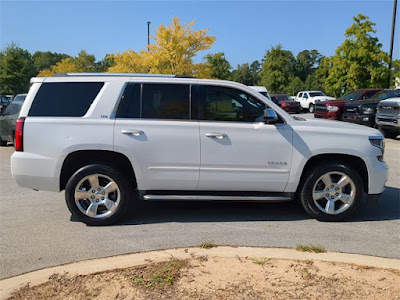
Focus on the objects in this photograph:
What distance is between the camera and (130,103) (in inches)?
192

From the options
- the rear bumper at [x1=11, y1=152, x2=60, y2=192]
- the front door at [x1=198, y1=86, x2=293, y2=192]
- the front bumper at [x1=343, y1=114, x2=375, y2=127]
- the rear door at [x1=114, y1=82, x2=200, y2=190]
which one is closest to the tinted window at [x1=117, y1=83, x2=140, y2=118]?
the rear door at [x1=114, y1=82, x2=200, y2=190]

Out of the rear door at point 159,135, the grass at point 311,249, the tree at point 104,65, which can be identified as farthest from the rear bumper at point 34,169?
the tree at point 104,65

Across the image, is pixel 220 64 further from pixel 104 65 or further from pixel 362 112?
pixel 362 112

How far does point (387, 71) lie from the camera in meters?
27.0

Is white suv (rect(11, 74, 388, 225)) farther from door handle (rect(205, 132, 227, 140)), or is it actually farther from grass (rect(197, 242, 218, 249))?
grass (rect(197, 242, 218, 249))

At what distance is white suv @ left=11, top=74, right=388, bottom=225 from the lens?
4734mm

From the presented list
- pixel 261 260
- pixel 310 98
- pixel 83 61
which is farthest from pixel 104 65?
pixel 261 260

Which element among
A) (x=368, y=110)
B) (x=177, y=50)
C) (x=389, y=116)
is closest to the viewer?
(x=389, y=116)

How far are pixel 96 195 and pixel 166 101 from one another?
1.51 metres

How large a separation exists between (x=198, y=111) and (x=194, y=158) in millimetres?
617

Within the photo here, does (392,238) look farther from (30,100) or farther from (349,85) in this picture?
(349,85)

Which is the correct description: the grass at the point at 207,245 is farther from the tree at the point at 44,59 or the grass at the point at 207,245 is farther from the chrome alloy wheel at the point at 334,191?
the tree at the point at 44,59

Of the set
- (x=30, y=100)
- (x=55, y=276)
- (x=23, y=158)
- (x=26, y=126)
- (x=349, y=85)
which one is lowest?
(x=55, y=276)

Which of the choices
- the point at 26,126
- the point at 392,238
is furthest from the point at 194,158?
the point at 392,238
